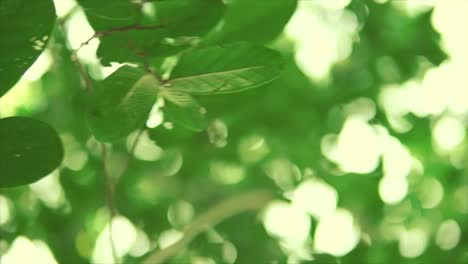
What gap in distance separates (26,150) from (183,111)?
0.47ft

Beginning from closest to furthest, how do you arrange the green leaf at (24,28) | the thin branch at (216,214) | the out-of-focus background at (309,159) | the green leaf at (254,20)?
the green leaf at (24,28)
the green leaf at (254,20)
the thin branch at (216,214)
the out-of-focus background at (309,159)

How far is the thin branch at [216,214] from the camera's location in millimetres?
859

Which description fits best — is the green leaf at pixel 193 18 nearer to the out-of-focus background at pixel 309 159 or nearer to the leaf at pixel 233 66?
the leaf at pixel 233 66

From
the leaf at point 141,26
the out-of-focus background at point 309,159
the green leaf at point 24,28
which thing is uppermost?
the green leaf at point 24,28

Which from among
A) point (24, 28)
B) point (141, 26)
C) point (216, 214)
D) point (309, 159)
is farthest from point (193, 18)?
point (309, 159)

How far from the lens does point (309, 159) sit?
3.75 ft

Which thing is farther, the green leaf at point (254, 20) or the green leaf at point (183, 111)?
the green leaf at point (254, 20)

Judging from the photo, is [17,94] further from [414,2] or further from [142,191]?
[414,2]

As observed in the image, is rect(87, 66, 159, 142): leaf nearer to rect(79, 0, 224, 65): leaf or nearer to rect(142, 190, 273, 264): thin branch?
rect(79, 0, 224, 65): leaf

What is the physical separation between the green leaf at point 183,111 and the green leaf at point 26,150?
102mm

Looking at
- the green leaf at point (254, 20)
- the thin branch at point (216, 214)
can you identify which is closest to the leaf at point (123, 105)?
the green leaf at point (254, 20)

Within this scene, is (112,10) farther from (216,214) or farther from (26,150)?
(216,214)

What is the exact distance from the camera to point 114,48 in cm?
58

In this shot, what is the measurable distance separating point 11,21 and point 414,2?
0.82 metres
